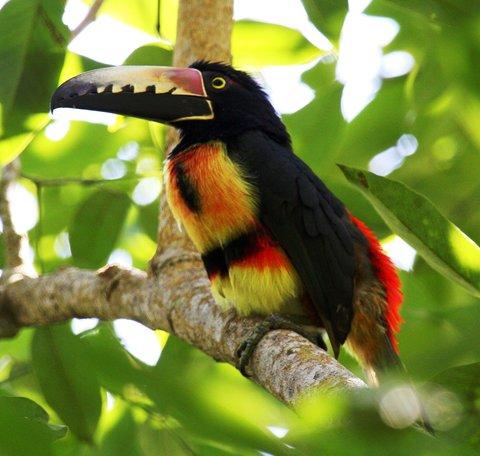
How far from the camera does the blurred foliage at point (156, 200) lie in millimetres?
2443

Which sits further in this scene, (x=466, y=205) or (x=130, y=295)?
(x=466, y=205)

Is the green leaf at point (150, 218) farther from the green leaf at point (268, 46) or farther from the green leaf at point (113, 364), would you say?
the green leaf at point (113, 364)

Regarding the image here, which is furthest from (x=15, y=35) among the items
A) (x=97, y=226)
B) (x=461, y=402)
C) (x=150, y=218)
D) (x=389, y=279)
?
(x=461, y=402)

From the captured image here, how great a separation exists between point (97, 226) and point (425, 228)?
225 centimetres

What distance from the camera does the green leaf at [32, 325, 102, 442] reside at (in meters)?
3.28

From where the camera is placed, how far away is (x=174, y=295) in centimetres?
329

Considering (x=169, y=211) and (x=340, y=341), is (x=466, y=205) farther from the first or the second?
(x=169, y=211)

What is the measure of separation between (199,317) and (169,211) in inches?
29.6

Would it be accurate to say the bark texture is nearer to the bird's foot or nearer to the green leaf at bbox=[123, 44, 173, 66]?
the bird's foot

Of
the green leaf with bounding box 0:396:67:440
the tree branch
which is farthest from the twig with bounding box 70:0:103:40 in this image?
the green leaf with bounding box 0:396:67:440

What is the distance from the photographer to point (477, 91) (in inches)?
131

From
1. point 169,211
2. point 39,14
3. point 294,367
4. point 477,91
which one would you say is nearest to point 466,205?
point 477,91

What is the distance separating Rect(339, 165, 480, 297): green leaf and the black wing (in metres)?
1.20

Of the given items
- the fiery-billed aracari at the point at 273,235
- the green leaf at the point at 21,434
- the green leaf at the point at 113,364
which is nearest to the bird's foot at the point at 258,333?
the fiery-billed aracari at the point at 273,235
